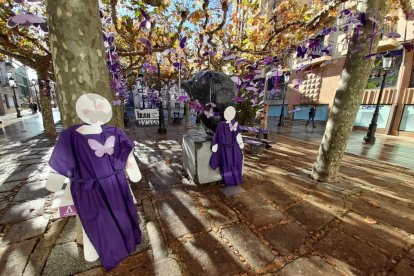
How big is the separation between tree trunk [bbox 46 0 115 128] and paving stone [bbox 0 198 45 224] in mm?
2061

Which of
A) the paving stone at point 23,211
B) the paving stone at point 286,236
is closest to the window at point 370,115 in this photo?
the paving stone at point 286,236

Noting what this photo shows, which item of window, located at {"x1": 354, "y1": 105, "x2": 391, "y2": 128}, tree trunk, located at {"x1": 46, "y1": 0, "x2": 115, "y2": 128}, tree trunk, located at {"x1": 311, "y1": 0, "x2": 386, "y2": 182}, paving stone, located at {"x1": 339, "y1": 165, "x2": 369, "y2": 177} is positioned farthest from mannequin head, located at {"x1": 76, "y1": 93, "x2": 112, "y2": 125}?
window, located at {"x1": 354, "y1": 105, "x2": 391, "y2": 128}

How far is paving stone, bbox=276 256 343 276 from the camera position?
1848 millimetres

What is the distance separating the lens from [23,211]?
9.37 feet

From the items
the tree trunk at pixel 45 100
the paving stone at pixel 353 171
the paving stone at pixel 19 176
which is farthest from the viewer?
the tree trunk at pixel 45 100

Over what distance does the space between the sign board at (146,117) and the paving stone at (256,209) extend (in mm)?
9573

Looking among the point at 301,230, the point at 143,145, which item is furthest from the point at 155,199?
the point at 143,145

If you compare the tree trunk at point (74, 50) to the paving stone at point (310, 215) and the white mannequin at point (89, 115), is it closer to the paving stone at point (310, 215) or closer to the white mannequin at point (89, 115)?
the white mannequin at point (89, 115)

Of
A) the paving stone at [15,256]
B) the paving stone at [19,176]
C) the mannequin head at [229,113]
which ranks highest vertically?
the mannequin head at [229,113]

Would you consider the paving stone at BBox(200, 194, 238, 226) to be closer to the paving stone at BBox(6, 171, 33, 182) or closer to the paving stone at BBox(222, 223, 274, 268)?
the paving stone at BBox(222, 223, 274, 268)

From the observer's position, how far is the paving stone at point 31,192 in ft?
Result: 10.7

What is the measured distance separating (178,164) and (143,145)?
282 cm

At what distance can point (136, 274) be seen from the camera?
183cm

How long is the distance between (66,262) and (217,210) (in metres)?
1.92
